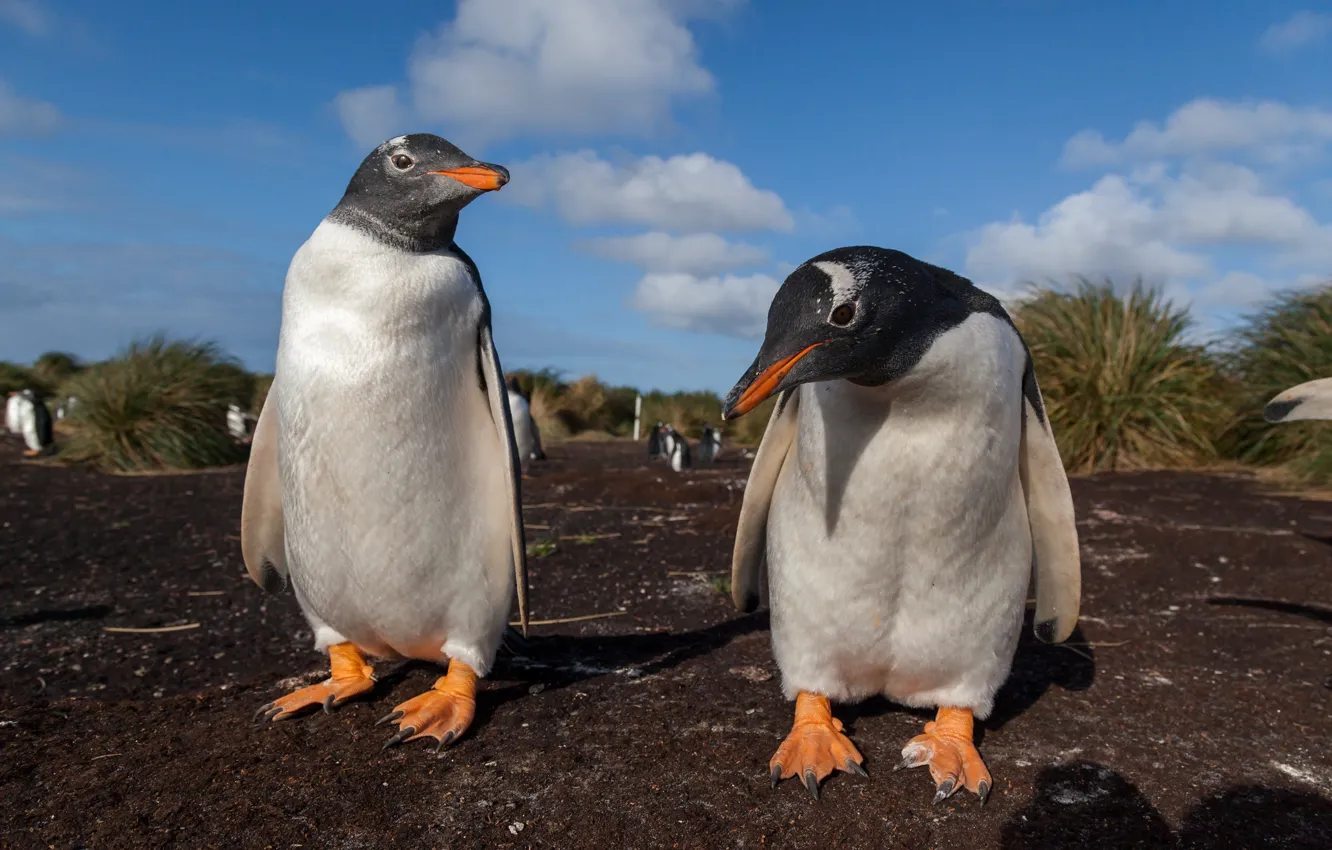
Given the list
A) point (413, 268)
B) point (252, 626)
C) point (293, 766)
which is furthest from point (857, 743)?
point (252, 626)

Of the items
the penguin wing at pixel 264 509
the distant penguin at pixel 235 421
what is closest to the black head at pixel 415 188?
the penguin wing at pixel 264 509

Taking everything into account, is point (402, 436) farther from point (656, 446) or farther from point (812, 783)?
point (656, 446)

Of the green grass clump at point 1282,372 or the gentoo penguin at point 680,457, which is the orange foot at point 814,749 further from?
the gentoo penguin at point 680,457

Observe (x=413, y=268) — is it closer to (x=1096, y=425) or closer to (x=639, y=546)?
(x=639, y=546)

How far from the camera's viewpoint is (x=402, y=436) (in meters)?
2.50

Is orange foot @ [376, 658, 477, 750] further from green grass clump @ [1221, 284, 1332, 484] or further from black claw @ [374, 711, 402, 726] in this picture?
green grass clump @ [1221, 284, 1332, 484]

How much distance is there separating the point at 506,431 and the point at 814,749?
1252 millimetres

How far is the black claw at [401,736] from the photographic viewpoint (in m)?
2.37

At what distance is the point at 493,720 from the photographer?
262 cm

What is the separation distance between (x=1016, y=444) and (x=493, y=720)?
1.67 metres

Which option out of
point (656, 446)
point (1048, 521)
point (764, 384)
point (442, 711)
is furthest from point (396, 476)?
point (656, 446)

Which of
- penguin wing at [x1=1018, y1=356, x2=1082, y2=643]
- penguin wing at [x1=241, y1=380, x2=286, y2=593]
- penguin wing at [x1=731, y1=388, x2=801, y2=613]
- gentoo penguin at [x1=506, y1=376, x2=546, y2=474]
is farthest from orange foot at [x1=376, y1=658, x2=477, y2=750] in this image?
gentoo penguin at [x1=506, y1=376, x2=546, y2=474]

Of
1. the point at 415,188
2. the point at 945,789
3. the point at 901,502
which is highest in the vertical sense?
the point at 415,188

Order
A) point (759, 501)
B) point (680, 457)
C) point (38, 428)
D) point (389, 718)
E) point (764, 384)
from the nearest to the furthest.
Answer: point (764, 384), point (389, 718), point (759, 501), point (680, 457), point (38, 428)
